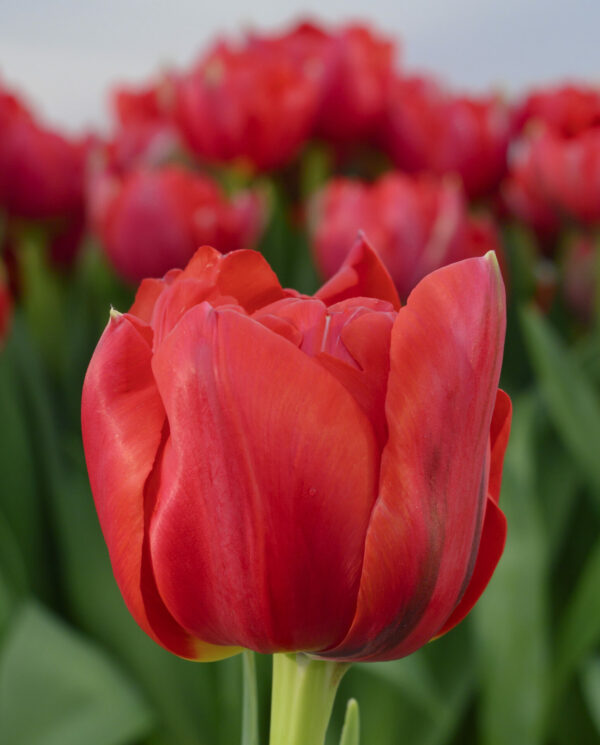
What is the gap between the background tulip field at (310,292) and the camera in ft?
2.20

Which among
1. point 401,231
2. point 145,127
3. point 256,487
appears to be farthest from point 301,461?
point 145,127

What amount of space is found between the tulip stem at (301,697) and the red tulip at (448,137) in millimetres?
984

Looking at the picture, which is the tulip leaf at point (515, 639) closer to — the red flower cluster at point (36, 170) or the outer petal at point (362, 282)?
the outer petal at point (362, 282)

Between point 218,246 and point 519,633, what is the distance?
18.5 inches

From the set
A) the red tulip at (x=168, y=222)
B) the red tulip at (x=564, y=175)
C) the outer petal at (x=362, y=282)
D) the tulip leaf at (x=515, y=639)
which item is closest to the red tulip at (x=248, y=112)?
the red tulip at (x=168, y=222)

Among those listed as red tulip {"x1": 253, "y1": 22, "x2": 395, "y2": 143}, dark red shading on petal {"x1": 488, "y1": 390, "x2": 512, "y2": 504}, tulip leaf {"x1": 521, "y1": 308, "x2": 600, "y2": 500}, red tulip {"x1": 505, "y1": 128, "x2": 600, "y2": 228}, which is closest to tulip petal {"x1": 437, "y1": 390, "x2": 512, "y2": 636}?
dark red shading on petal {"x1": 488, "y1": 390, "x2": 512, "y2": 504}

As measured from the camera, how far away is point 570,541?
3.12 feet

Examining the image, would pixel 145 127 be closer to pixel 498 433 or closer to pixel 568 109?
pixel 568 109

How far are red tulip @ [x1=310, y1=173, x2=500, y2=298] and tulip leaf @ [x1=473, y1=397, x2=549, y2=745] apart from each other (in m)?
0.28

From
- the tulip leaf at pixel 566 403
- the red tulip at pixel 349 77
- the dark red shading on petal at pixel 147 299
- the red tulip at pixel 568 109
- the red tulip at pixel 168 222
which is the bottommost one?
the tulip leaf at pixel 566 403

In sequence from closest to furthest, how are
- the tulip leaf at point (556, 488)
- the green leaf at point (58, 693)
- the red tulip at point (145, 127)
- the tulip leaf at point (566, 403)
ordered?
the green leaf at point (58, 693) → the tulip leaf at point (566, 403) → the tulip leaf at point (556, 488) → the red tulip at point (145, 127)

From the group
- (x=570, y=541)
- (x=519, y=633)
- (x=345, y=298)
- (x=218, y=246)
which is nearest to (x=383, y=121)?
(x=218, y=246)

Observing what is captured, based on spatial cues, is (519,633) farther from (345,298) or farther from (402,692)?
(345,298)

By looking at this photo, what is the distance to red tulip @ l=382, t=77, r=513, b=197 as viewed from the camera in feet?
3.80
